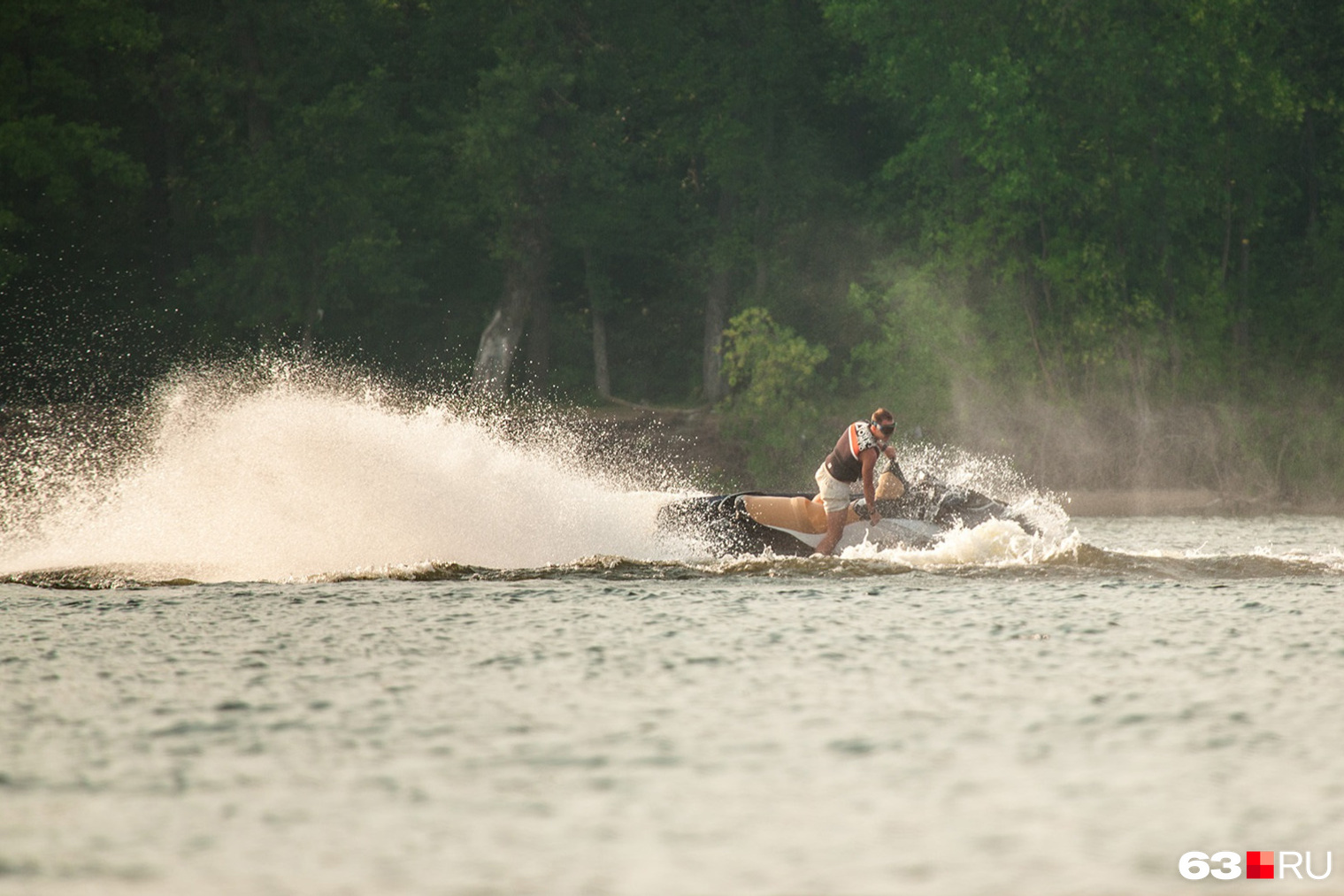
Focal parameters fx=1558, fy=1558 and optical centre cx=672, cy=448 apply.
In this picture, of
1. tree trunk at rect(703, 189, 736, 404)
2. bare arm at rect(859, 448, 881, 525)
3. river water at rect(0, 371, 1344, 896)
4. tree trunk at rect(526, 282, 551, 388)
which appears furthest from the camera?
tree trunk at rect(526, 282, 551, 388)

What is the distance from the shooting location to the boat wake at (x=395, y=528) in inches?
686

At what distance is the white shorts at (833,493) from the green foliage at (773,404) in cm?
1749

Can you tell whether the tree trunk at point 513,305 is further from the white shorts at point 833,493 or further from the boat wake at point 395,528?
the white shorts at point 833,493

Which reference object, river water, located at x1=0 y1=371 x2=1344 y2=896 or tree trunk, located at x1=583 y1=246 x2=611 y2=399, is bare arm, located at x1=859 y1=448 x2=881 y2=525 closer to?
river water, located at x1=0 y1=371 x2=1344 y2=896

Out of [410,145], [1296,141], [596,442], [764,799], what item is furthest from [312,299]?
[764,799]

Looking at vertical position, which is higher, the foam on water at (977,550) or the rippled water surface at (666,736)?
the foam on water at (977,550)

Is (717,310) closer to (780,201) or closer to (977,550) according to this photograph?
(780,201)

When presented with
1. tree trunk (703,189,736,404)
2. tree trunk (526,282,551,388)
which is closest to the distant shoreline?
tree trunk (703,189,736,404)

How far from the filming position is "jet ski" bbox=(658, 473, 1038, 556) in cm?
1728

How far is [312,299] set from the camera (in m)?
37.9

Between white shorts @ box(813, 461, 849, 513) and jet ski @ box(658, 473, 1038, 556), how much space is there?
0.40 feet

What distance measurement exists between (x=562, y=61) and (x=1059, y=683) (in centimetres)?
3108

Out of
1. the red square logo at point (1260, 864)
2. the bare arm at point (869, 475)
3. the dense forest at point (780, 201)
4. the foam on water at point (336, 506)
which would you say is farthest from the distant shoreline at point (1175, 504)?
the red square logo at point (1260, 864)

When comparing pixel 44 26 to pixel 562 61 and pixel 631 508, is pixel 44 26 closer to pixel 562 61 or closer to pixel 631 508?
pixel 562 61
